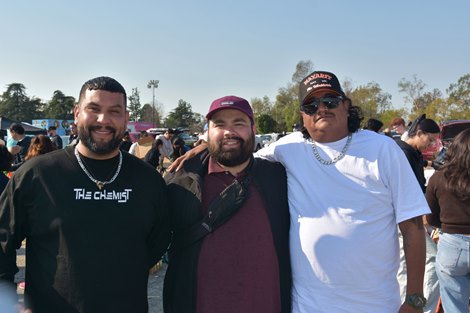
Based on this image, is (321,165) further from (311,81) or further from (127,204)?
(127,204)

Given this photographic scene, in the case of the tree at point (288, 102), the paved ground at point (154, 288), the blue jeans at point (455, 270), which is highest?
the tree at point (288, 102)

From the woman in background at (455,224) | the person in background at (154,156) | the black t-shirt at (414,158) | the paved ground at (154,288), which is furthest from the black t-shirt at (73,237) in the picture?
the person in background at (154,156)

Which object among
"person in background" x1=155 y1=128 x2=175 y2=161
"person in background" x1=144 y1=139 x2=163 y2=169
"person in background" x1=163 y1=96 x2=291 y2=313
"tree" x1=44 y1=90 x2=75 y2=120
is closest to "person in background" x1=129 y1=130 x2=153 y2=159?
"person in background" x1=155 y1=128 x2=175 y2=161

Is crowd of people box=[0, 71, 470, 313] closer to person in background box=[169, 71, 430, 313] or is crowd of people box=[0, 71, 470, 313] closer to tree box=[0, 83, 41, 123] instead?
person in background box=[169, 71, 430, 313]

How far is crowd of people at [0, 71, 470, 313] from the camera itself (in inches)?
83.7

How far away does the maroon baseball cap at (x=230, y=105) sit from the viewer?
2458mm

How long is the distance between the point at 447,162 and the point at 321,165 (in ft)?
6.05

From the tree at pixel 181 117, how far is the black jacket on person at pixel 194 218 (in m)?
101

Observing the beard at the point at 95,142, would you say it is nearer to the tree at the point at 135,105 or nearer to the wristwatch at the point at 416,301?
the wristwatch at the point at 416,301

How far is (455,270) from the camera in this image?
3.45m

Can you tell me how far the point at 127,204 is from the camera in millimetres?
2240

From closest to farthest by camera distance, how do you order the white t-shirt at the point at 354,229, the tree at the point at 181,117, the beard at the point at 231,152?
the white t-shirt at the point at 354,229 < the beard at the point at 231,152 < the tree at the point at 181,117

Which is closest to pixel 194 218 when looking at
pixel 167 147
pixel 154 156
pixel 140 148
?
pixel 154 156

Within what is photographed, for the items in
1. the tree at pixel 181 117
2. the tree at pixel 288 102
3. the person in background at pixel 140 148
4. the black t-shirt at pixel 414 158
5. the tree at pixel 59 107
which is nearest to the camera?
the black t-shirt at pixel 414 158
